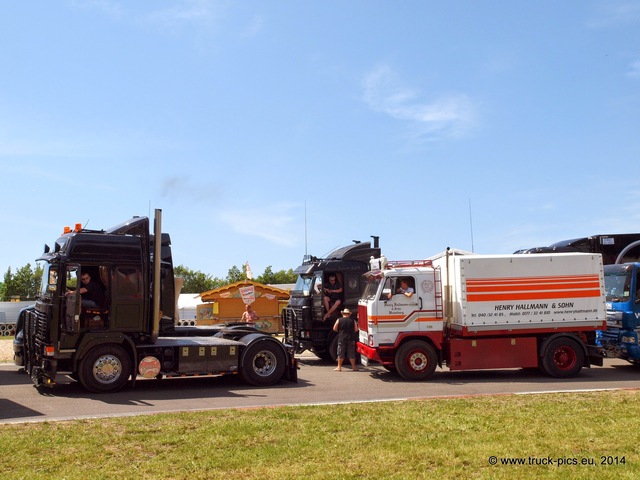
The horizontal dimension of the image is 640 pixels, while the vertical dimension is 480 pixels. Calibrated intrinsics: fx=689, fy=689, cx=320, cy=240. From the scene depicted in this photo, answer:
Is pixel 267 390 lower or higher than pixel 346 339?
lower

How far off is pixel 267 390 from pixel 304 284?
6.68m

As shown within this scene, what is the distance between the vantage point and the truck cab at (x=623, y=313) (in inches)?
611

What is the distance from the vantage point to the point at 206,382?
1487 cm

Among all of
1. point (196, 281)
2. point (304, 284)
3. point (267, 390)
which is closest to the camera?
point (267, 390)

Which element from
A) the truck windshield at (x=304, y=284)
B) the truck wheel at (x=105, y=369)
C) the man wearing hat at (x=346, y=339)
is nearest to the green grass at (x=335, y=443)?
the truck wheel at (x=105, y=369)

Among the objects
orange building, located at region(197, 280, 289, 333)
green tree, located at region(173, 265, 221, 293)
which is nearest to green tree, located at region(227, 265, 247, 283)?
green tree, located at region(173, 265, 221, 293)

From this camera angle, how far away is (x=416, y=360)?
15.0 m

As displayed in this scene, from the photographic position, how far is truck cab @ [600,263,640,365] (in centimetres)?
1552

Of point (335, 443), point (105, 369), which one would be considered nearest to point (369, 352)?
point (105, 369)

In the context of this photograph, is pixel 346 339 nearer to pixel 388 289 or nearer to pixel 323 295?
pixel 323 295

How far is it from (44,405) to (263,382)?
427 cm

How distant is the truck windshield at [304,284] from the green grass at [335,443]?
357 inches

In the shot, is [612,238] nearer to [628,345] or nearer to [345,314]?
[628,345]

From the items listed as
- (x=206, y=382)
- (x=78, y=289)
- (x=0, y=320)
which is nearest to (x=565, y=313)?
(x=206, y=382)
